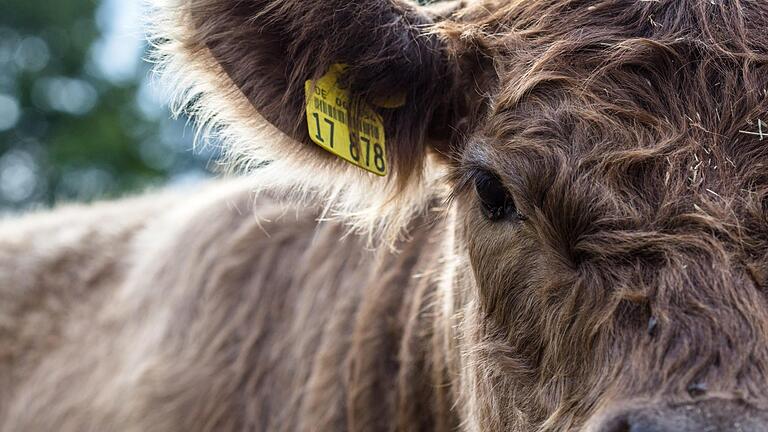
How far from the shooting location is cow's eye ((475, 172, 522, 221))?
2.79 metres

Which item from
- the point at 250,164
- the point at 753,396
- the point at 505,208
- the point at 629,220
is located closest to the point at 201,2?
the point at 250,164

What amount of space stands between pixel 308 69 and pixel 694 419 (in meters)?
1.70

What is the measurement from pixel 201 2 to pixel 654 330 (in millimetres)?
1705

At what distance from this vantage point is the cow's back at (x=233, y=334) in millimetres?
3846

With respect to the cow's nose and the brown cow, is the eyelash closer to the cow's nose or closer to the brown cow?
the brown cow

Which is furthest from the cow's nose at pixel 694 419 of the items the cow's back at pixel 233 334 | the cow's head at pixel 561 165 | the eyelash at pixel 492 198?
the cow's back at pixel 233 334

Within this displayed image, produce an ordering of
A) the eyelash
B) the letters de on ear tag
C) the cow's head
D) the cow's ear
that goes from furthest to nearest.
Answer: the letters de on ear tag
the cow's ear
the eyelash
the cow's head

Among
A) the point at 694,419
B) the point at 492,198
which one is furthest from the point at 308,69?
the point at 694,419

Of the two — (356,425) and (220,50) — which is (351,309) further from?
(220,50)

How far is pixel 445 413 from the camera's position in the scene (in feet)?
11.7

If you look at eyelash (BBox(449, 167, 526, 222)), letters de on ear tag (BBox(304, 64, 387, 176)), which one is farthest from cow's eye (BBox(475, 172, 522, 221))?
letters de on ear tag (BBox(304, 64, 387, 176))

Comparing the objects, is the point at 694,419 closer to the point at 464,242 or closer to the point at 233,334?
the point at 464,242

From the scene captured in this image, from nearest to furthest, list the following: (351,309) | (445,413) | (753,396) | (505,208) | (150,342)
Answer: (753,396)
(505,208)
(445,413)
(351,309)
(150,342)

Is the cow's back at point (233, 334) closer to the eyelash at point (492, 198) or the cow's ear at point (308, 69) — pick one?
the cow's ear at point (308, 69)
